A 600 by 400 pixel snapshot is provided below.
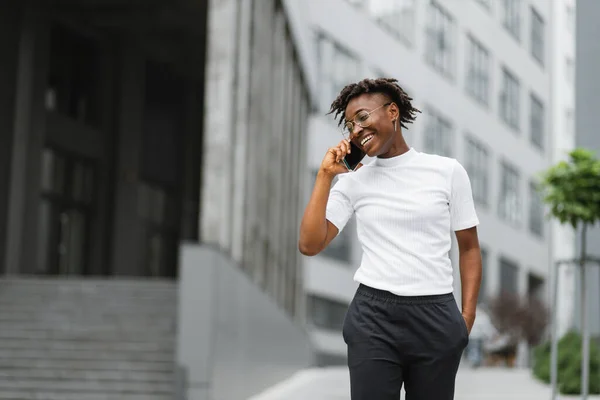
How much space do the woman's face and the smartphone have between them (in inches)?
1.3

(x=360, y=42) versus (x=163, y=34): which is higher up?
(x=360, y=42)

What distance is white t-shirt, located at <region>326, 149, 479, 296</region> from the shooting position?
373 cm

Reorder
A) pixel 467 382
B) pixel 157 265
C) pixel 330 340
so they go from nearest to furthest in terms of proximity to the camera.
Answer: pixel 467 382 < pixel 157 265 < pixel 330 340

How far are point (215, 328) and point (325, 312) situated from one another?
2893 cm

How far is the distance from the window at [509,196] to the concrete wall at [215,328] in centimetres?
3840

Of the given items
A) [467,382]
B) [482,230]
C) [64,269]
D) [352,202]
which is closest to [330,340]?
[482,230]

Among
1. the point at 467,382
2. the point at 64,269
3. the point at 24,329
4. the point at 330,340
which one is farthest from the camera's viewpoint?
the point at 330,340

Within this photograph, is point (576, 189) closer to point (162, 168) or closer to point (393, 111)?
point (393, 111)

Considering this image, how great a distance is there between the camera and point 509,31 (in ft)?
180

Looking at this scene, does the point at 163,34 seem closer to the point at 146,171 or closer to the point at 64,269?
the point at 146,171

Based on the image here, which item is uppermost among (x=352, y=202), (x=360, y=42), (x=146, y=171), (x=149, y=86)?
(x=360, y=42)

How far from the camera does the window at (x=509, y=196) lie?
177 feet

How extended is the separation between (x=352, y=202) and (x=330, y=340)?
129ft

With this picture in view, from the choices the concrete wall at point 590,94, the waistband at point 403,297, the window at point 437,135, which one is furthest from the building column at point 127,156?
the waistband at point 403,297
